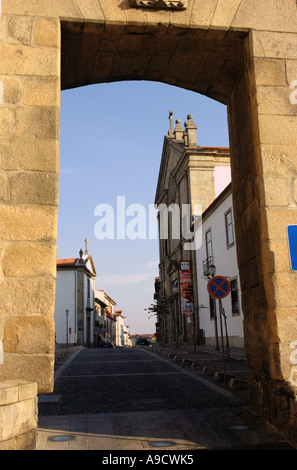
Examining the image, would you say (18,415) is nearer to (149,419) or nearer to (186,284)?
(149,419)

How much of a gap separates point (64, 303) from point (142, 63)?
48418mm

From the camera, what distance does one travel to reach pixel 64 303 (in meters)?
52.6

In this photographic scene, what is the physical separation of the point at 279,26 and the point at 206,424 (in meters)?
4.95

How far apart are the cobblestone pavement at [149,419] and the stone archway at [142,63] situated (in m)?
0.53

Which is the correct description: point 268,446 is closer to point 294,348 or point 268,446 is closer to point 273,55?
point 294,348

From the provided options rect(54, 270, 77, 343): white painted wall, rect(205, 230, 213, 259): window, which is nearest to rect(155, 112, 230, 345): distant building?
rect(205, 230, 213, 259): window

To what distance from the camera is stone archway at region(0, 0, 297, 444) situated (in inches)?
178

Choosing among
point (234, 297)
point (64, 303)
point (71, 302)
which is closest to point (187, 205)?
point (234, 297)

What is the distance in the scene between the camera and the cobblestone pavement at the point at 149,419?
15.7 ft

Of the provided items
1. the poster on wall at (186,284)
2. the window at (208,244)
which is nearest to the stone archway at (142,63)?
the window at (208,244)

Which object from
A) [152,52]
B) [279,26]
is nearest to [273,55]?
[279,26]

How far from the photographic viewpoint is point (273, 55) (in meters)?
5.41

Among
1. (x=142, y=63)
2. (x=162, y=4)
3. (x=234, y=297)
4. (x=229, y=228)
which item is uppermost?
(x=229, y=228)

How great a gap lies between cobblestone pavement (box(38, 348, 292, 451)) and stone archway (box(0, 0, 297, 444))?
0.53 metres
